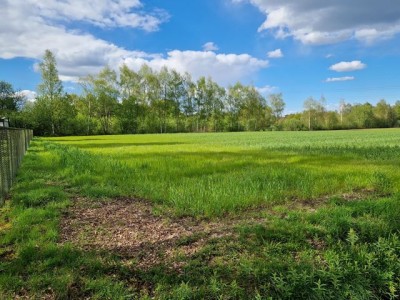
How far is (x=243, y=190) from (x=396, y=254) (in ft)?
11.2

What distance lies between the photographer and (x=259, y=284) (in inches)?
135

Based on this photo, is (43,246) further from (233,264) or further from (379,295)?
(379,295)

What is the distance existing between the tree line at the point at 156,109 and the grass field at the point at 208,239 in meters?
63.6

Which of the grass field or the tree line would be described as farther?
the tree line

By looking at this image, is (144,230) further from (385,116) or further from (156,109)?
(385,116)

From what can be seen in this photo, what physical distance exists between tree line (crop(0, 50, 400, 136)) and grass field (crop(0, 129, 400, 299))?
63626mm

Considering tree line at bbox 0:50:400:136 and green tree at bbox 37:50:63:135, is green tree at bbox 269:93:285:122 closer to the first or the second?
tree line at bbox 0:50:400:136

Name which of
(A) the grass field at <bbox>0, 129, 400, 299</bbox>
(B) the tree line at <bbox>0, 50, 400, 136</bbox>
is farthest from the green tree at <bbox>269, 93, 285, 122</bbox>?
(A) the grass field at <bbox>0, 129, 400, 299</bbox>

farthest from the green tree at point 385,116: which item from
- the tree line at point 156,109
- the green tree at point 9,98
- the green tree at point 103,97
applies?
the green tree at point 9,98

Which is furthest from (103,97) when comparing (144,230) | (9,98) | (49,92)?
(144,230)

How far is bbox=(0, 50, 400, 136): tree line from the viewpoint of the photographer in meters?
64.3

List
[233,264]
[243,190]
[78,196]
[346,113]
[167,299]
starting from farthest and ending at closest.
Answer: [346,113], [78,196], [243,190], [233,264], [167,299]

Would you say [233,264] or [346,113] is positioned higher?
[346,113]

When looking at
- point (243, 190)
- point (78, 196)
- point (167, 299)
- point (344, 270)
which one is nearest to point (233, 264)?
point (167, 299)
